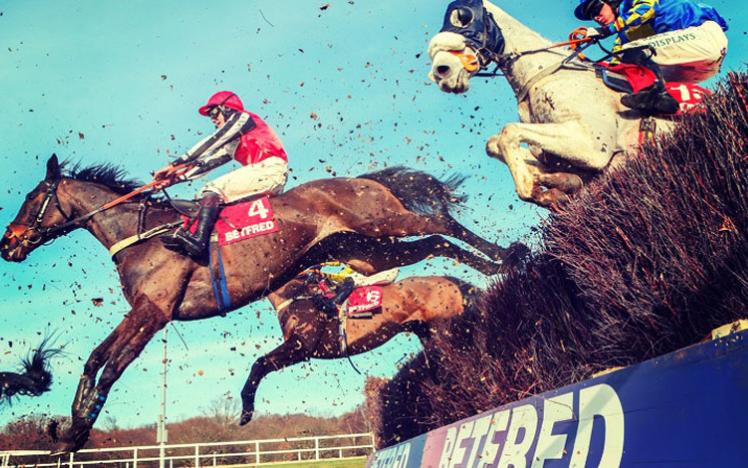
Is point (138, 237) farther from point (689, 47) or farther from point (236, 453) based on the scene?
point (236, 453)

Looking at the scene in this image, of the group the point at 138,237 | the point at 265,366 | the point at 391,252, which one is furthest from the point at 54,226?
the point at 391,252

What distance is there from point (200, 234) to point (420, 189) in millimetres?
2088

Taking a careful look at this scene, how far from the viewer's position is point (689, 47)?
4.81m

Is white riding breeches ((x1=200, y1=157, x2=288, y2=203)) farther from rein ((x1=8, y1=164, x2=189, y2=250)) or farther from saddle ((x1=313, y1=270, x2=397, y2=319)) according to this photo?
saddle ((x1=313, y1=270, x2=397, y2=319))

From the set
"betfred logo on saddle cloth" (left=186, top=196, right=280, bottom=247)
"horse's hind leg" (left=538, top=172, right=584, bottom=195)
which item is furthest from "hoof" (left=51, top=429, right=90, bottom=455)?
"horse's hind leg" (left=538, top=172, right=584, bottom=195)

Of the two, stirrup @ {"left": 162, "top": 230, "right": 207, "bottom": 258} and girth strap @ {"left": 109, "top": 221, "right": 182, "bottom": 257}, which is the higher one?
girth strap @ {"left": 109, "top": 221, "right": 182, "bottom": 257}

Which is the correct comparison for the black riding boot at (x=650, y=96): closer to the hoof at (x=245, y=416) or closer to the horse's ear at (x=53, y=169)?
the horse's ear at (x=53, y=169)

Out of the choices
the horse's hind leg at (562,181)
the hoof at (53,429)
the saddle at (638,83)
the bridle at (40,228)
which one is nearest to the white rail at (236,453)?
the bridle at (40,228)

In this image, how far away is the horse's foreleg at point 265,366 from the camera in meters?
8.33

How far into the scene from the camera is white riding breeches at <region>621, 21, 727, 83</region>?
480cm

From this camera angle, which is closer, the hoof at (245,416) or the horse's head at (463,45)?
the horse's head at (463,45)

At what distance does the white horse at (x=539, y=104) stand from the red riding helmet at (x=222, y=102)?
2.08m

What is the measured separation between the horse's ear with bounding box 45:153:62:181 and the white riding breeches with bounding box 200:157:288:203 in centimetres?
157

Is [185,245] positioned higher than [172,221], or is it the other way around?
[172,221]
